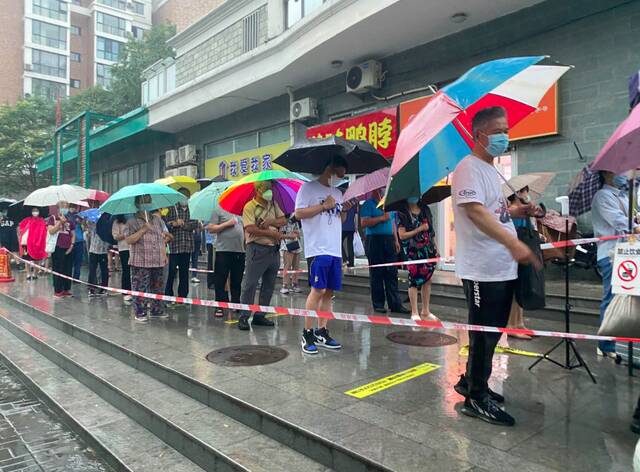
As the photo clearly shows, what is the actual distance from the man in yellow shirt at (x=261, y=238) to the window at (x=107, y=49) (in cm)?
5794

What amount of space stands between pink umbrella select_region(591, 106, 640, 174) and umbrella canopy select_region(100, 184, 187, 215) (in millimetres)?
5116

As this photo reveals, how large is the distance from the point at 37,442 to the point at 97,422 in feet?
1.50

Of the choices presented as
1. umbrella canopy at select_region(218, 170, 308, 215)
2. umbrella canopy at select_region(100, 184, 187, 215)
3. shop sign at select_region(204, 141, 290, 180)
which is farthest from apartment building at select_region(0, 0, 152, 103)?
umbrella canopy at select_region(218, 170, 308, 215)

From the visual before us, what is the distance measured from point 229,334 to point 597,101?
268 inches

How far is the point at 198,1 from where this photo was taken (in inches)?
1384

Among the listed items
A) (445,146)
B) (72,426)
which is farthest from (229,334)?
(445,146)

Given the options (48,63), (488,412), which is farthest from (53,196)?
(48,63)

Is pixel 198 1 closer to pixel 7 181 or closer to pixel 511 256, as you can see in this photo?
pixel 7 181

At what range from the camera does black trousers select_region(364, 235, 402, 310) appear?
21.7 feet

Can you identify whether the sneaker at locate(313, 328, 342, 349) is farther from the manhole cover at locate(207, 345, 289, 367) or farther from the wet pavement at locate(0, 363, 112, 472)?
the wet pavement at locate(0, 363, 112, 472)

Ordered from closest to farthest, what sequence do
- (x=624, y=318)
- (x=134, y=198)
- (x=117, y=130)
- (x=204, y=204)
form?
(x=624, y=318), (x=204, y=204), (x=134, y=198), (x=117, y=130)

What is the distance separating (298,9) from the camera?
1202 centimetres

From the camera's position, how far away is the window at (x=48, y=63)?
4947 cm

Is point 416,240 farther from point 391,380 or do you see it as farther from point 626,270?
point 626,270
